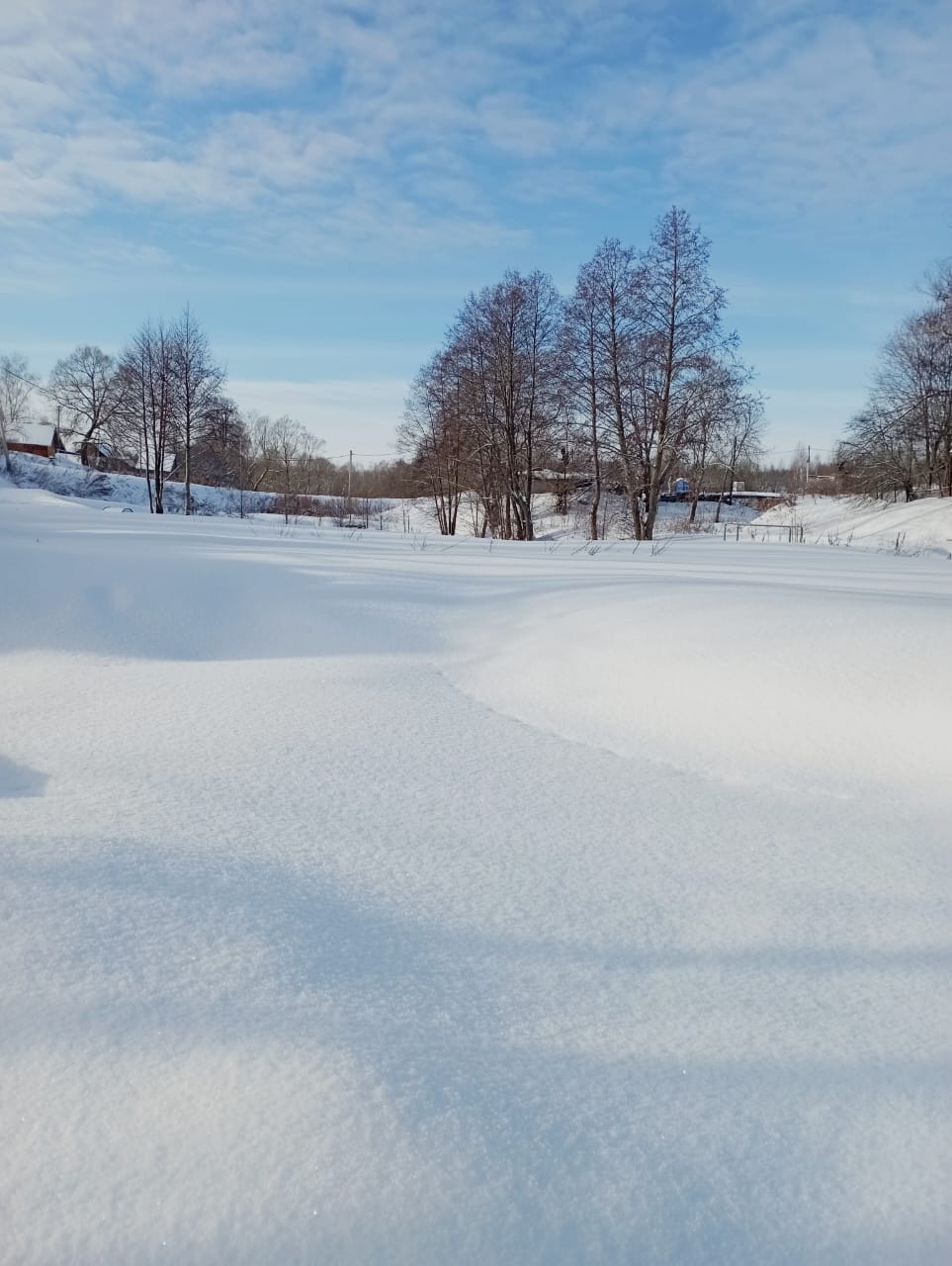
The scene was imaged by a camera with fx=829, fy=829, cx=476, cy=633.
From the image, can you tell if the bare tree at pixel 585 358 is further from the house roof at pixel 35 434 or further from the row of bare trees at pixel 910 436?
the house roof at pixel 35 434

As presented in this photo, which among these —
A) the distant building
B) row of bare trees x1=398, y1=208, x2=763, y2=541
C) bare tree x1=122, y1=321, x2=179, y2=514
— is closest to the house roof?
the distant building

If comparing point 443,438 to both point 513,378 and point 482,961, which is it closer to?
point 513,378

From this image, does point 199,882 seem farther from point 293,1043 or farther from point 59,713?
point 59,713

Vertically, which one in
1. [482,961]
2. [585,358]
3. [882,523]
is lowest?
[482,961]

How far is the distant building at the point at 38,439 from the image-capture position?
1876 inches

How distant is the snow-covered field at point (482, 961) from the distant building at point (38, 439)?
51.0 metres

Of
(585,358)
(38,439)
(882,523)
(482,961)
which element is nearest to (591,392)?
(585,358)

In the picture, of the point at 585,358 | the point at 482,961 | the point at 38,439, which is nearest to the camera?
the point at 482,961

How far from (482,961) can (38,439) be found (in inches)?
2150

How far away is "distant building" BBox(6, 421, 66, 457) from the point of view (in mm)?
47656

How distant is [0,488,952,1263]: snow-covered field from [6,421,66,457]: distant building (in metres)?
51.0

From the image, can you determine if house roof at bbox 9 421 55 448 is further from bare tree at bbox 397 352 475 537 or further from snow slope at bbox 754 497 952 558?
snow slope at bbox 754 497 952 558

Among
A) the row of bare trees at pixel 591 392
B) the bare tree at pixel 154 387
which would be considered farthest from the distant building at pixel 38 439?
the row of bare trees at pixel 591 392

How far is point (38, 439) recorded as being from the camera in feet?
159
